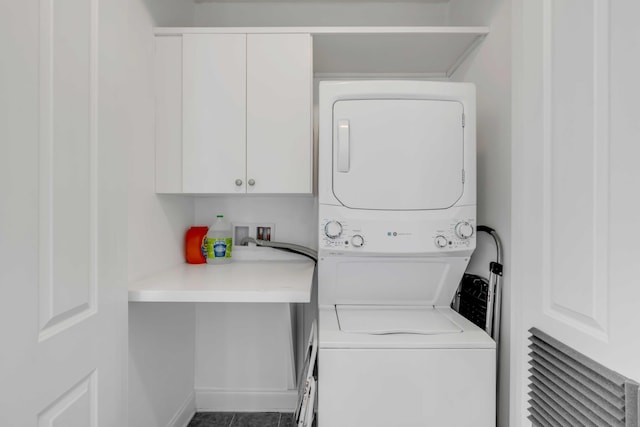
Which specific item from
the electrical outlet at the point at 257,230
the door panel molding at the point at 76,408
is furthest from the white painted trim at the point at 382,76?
the door panel molding at the point at 76,408

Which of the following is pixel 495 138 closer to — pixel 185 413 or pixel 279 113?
pixel 279 113

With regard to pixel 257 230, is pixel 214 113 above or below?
above

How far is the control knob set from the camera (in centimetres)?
152

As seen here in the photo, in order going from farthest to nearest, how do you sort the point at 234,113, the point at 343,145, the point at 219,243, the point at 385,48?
the point at 219,243 → the point at 385,48 → the point at 234,113 → the point at 343,145

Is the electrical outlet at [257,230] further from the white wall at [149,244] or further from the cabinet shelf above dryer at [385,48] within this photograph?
the cabinet shelf above dryer at [385,48]

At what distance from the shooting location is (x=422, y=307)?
173cm

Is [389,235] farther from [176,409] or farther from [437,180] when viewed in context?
[176,409]

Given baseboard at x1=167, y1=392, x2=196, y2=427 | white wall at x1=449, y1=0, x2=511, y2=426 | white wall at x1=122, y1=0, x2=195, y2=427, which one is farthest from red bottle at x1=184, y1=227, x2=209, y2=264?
white wall at x1=449, y1=0, x2=511, y2=426

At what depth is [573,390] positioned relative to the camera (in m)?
0.94

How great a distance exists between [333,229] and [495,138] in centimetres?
93

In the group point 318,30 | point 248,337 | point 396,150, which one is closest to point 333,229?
point 396,150

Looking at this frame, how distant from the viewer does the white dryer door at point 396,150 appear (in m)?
1.51

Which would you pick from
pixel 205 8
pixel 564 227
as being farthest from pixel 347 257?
pixel 205 8

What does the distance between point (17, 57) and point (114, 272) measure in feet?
2.48
